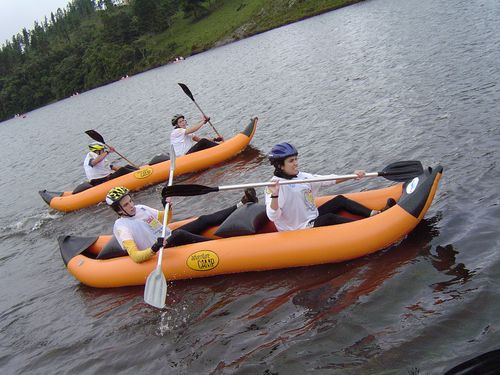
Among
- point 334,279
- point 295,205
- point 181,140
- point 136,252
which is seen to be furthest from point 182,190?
point 181,140

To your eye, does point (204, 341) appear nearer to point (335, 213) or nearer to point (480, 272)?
point (335, 213)

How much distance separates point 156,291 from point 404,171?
359 cm

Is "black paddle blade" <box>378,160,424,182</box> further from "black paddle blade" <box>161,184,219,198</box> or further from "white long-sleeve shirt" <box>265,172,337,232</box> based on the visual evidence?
"black paddle blade" <box>161,184,219,198</box>

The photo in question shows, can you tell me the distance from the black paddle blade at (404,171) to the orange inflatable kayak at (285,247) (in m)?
0.12

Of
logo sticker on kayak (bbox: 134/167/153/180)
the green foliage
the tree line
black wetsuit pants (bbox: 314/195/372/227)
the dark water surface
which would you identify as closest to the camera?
the dark water surface

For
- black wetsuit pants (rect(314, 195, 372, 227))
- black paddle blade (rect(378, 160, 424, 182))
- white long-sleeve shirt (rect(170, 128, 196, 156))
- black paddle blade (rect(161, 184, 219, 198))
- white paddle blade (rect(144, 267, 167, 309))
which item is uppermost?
black paddle blade (rect(161, 184, 219, 198))

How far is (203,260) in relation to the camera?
6.90 m

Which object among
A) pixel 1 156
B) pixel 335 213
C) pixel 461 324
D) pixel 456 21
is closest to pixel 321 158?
pixel 335 213

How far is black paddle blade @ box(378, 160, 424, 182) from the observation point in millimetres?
6512

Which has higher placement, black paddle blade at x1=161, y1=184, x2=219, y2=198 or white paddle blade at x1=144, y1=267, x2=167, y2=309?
black paddle blade at x1=161, y1=184, x2=219, y2=198

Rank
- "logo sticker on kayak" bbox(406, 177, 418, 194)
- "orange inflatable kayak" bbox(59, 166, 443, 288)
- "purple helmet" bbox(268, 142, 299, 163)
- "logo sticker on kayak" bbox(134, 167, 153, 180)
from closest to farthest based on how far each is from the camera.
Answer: "purple helmet" bbox(268, 142, 299, 163) → "orange inflatable kayak" bbox(59, 166, 443, 288) → "logo sticker on kayak" bbox(406, 177, 418, 194) → "logo sticker on kayak" bbox(134, 167, 153, 180)

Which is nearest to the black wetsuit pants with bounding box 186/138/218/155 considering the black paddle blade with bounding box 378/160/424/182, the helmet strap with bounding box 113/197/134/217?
the helmet strap with bounding box 113/197/134/217

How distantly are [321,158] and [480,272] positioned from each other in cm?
597

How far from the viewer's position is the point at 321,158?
10844mm
